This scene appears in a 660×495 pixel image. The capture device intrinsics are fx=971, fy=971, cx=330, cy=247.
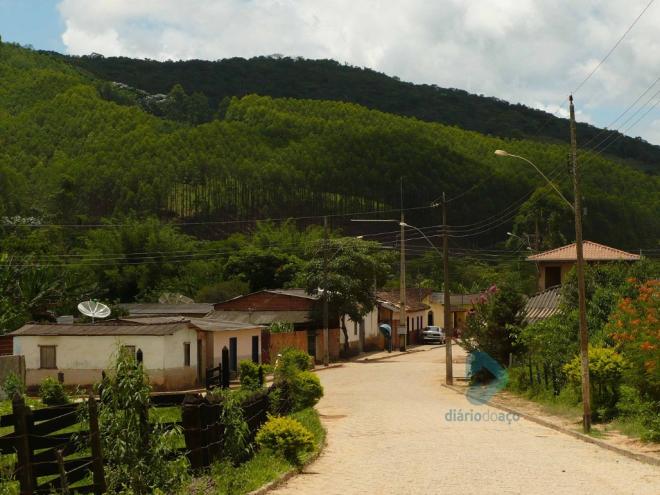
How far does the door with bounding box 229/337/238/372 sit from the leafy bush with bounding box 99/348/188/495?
3143cm

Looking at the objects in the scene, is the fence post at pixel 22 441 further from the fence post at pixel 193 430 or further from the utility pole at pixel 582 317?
the utility pole at pixel 582 317

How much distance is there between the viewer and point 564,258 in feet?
165

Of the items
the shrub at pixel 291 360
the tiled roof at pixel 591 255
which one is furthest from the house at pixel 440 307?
the shrub at pixel 291 360

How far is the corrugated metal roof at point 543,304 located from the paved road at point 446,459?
12568 millimetres

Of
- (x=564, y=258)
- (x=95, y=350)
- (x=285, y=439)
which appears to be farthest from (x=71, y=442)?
(x=564, y=258)

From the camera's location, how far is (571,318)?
32.8 meters

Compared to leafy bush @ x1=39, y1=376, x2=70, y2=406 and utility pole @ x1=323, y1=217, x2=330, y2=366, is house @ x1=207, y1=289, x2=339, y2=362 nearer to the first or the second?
utility pole @ x1=323, y1=217, x2=330, y2=366

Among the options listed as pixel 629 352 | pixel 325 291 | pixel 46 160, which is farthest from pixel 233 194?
pixel 629 352

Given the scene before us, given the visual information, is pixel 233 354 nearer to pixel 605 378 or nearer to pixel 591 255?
pixel 591 255

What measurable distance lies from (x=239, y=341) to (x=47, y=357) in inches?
364

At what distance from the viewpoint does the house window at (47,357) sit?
127 feet

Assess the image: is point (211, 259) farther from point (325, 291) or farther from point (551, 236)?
point (325, 291)

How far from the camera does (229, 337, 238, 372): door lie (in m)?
43.7

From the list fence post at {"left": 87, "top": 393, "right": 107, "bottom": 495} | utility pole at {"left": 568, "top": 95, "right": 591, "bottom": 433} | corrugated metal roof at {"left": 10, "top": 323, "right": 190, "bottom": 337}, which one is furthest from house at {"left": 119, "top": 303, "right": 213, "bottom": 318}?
fence post at {"left": 87, "top": 393, "right": 107, "bottom": 495}
